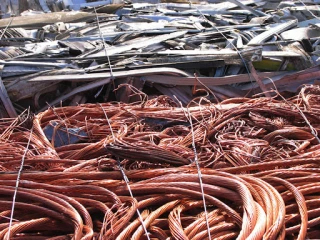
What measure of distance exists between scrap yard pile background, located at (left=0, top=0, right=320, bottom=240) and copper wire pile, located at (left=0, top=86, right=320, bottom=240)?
12mm

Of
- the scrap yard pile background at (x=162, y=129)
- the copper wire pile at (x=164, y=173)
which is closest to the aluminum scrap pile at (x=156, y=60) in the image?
the scrap yard pile background at (x=162, y=129)

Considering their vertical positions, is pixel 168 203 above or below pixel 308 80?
above

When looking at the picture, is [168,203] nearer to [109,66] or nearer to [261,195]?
[261,195]

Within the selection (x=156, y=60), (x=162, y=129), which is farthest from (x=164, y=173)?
(x=156, y=60)

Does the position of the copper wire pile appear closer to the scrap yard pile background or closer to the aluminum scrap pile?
the scrap yard pile background

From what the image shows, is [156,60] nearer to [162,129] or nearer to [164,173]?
[162,129]

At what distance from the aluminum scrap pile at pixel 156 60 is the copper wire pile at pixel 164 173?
916 mm

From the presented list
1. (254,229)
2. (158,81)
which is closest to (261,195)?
(254,229)

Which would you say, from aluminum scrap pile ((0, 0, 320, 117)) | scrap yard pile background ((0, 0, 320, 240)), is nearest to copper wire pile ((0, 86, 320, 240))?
scrap yard pile background ((0, 0, 320, 240))

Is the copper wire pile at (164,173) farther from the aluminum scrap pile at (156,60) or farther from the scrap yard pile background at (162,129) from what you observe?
the aluminum scrap pile at (156,60)

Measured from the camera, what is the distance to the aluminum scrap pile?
245 inches

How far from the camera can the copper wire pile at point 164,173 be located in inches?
122

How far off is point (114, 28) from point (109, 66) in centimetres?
271

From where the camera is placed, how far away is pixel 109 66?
641cm
